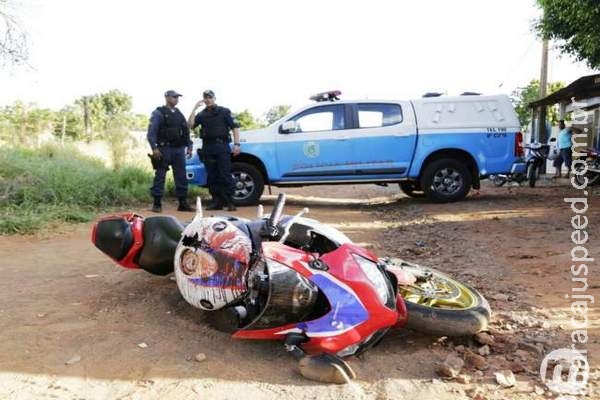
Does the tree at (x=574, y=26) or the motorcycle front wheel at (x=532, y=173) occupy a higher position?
the tree at (x=574, y=26)

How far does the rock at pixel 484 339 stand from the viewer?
3084 millimetres

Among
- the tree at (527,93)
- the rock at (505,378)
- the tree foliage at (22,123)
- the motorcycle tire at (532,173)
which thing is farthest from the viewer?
the tree at (527,93)

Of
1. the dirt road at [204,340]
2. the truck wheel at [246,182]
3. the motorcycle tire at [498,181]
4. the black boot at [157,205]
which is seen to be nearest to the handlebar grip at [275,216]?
the dirt road at [204,340]

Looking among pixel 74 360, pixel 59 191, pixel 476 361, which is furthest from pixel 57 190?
pixel 476 361

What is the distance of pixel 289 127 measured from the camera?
9195 millimetres

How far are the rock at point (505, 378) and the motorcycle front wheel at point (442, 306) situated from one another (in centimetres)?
35

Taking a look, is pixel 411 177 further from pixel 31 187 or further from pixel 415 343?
pixel 415 343

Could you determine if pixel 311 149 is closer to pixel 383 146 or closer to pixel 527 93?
pixel 383 146

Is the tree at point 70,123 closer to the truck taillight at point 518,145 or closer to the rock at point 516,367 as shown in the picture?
the truck taillight at point 518,145

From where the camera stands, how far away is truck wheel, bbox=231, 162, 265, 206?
9.13 m

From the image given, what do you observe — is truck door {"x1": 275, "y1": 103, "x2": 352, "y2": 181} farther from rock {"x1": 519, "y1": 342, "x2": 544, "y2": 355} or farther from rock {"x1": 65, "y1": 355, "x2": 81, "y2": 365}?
rock {"x1": 65, "y1": 355, "x2": 81, "y2": 365}

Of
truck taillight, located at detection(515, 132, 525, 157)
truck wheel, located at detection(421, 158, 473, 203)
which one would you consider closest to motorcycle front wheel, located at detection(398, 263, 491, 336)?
truck wheel, located at detection(421, 158, 473, 203)

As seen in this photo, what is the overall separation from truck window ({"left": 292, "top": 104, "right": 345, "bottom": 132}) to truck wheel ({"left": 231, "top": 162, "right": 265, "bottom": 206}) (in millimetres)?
1057

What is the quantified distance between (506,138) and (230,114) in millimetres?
4646
